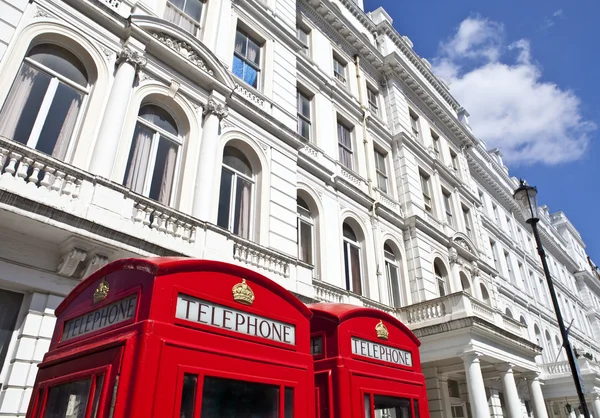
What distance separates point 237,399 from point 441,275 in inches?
648

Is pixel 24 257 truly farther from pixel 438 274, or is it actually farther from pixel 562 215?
pixel 562 215

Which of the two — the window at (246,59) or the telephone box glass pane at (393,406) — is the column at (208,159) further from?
the telephone box glass pane at (393,406)

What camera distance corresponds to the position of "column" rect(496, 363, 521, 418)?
41.5 feet

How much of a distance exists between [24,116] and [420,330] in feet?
37.2

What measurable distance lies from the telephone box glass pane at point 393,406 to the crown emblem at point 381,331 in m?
0.60

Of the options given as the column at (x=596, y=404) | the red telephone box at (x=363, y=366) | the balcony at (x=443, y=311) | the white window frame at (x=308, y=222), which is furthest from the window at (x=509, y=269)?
the red telephone box at (x=363, y=366)

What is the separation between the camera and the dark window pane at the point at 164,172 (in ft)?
29.5

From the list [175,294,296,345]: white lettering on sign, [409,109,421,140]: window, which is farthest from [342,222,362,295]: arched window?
[175,294,296,345]: white lettering on sign

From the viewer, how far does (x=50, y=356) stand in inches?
135

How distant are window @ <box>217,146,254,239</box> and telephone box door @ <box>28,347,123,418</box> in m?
6.80

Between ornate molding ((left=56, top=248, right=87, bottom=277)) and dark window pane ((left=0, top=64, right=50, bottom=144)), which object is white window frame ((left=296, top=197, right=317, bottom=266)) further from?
dark window pane ((left=0, top=64, right=50, bottom=144))

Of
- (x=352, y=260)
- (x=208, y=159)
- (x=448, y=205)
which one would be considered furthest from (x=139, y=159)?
(x=448, y=205)

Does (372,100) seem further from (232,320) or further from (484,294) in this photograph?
(232,320)

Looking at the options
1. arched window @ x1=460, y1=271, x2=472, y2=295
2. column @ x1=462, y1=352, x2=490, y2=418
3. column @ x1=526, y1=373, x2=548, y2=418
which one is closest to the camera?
column @ x1=462, y1=352, x2=490, y2=418
